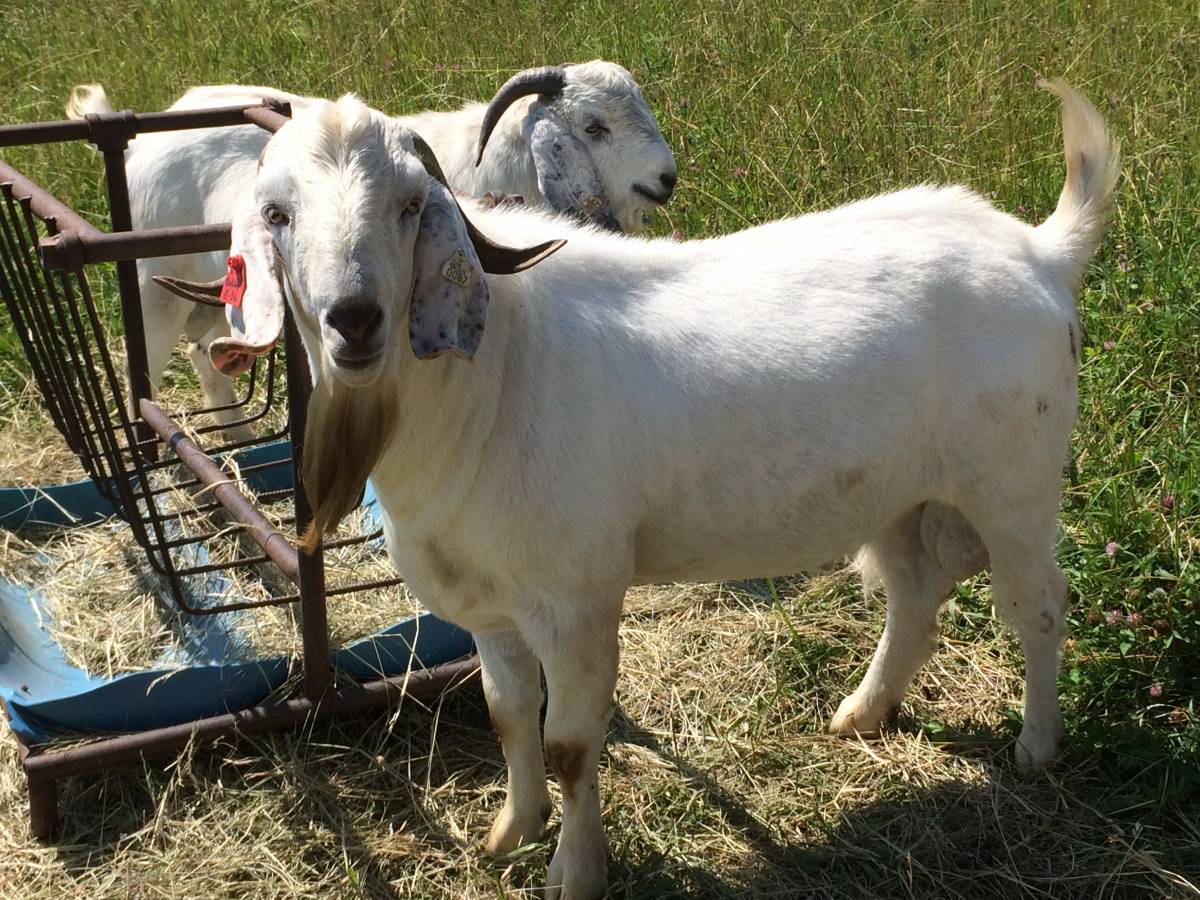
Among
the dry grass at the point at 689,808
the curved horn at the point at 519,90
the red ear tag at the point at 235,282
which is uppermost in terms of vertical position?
the red ear tag at the point at 235,282

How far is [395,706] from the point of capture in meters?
3.61

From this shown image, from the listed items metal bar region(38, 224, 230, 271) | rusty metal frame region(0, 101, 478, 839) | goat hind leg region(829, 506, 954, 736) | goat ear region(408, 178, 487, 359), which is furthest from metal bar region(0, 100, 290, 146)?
goat hind leg region(829, 506, 954, 736)

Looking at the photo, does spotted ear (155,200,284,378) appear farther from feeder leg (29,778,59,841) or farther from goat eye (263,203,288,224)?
feeder leg (29,778,59,841)

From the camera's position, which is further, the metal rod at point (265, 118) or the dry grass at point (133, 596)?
the dry grass at point (133, 596)

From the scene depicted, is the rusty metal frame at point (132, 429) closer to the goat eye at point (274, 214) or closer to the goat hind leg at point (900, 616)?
the goat eye at point (274, 214)

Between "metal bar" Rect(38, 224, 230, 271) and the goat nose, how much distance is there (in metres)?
0.69

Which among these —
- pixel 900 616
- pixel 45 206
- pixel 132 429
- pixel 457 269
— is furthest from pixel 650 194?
pixel 457 269

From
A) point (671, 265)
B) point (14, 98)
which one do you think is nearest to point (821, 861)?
point (671, 265)

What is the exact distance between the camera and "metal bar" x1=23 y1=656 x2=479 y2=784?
3.23 m

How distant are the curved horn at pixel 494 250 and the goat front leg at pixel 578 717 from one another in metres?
0.71

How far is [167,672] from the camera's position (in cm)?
341

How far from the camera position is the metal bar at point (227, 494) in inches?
133

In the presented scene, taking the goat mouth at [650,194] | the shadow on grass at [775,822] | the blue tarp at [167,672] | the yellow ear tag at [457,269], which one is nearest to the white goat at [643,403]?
the yellow ear tag at [457,269]

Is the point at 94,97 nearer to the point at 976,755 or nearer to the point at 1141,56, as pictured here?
A: the point at 976,755
